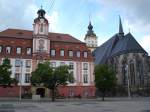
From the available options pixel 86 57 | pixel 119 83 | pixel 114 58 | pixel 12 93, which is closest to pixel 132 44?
pixel 114 58

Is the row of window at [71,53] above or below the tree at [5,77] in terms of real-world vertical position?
above

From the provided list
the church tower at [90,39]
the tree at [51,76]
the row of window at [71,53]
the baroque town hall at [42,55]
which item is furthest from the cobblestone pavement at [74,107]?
the church tower at [90,39]

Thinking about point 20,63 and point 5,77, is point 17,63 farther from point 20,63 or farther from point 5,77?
point 5,77

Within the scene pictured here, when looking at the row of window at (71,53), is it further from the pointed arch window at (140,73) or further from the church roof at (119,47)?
the pointed arch window at (140,73)

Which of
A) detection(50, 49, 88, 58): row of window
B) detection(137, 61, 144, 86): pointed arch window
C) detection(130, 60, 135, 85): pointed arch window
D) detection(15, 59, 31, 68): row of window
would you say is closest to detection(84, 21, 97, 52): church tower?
detection(130, 60, 135, 85): pointed arch window

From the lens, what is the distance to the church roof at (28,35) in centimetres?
5842

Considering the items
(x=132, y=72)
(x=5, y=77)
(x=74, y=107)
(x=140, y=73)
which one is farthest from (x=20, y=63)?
(x=140, y=73)

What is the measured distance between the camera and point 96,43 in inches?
4995

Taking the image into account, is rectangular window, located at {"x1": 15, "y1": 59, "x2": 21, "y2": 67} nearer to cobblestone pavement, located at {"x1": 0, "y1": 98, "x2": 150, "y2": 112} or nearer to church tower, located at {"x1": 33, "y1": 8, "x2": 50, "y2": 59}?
church tower, located at {"x1": 33, "y1": 8, "x2": 50, "y2": 59}

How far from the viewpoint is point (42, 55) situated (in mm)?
58750

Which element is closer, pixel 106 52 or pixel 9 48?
pixel 9 48

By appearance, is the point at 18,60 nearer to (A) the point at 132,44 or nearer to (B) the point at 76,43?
(B) the point at 76,43

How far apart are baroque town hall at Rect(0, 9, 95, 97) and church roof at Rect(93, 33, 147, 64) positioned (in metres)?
23.9

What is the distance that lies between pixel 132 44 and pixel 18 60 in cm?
4258
